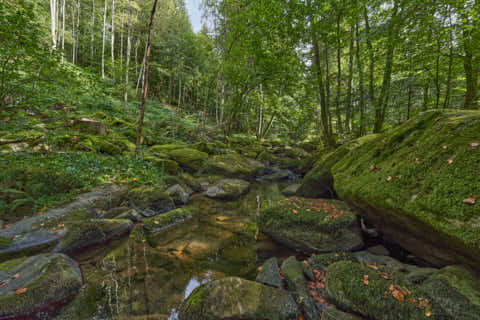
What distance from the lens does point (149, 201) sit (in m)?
5.46

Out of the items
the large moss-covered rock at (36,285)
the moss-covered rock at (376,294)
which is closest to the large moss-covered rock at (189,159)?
the large moss-covered rock at (36,285)

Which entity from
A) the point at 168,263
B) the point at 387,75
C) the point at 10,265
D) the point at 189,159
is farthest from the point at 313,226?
the point at 189,159

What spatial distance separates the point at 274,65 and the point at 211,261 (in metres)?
12.7

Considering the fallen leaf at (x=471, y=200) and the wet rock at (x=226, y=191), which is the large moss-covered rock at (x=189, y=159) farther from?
the fallen leaf at (x=471, y=200)

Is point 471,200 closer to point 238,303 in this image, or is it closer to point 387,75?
point 238,303

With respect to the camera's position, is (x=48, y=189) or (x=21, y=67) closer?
(x=21, y=67)

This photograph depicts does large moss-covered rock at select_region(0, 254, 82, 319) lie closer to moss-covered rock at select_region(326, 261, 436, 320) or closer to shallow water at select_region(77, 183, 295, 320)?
shallow water at select_region(77, 183, 295, 320)

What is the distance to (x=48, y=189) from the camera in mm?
4730

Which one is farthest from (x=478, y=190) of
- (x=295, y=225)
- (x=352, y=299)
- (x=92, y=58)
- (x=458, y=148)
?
(x=92, y=58)

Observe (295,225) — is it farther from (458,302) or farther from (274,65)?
(274,65)

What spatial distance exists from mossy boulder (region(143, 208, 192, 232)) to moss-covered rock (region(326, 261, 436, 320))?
154 inches

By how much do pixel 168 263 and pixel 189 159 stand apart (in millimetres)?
6485

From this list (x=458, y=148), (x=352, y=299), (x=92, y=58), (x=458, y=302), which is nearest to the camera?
(x=458, y=302)

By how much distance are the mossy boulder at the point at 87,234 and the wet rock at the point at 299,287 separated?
145 inches
